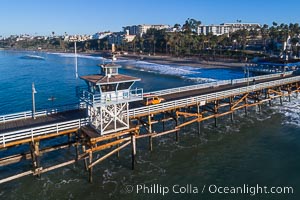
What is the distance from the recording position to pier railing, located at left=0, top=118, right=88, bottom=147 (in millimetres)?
18859

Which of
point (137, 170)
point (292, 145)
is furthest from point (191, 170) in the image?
point (292, 145)

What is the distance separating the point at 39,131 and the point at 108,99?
17.6 feet

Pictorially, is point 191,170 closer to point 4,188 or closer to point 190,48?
point 4,188

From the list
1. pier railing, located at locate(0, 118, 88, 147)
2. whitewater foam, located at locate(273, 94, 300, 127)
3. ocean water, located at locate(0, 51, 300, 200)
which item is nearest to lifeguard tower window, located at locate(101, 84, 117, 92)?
pier railing, located at locate(0, 118, 88, 147)

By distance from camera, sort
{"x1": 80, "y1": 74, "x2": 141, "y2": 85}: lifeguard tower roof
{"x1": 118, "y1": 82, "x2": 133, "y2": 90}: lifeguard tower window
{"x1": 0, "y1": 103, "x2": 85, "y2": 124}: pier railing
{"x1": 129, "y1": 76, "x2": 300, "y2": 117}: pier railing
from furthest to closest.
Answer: {"x1": 129, "y1": 76, "x2": 300, "y2": 117}: pier railing < {"x1": 0, "y1": 103, "x2": 85, "y2": 124}: pier railing < {"x1": 118, "y1": 82, "x2": 133, "y2": 90}: lifeguard tower window < {"x1": 80, "y1": 74, "x2": 141, "y2": 85}: lifeguard tower roof

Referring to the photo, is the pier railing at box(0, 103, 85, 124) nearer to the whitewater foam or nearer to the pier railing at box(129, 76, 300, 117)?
the pier railing at box(129, 76, 300, 117)

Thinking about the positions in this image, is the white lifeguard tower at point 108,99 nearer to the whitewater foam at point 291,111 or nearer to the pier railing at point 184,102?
the pier railing at point 184,102

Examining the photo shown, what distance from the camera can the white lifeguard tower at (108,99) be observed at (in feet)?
69.5

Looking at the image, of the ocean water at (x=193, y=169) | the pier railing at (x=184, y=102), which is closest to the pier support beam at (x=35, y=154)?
the ocean water at (x=193, y=169)

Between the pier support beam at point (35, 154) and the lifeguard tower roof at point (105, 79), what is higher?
the lifeguard tower roof at point (105, 79)

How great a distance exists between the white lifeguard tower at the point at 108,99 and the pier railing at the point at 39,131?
3.88 feet

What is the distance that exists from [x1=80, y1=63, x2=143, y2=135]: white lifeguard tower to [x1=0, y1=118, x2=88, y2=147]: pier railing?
1181 mm

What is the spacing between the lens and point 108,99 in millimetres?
21516

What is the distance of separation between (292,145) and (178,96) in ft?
42.8
